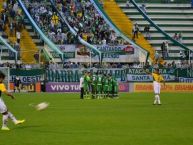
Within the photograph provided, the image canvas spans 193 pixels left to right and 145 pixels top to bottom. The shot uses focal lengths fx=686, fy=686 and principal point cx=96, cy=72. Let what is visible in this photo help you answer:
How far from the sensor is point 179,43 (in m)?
71.3

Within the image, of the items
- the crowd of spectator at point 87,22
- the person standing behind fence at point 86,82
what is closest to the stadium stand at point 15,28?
the crowd of spectator at point 87,22

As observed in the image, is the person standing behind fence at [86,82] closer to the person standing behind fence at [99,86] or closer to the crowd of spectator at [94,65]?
the person standing behind fence at [99,86]

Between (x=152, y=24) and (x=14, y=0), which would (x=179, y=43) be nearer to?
(x=152, y=24)

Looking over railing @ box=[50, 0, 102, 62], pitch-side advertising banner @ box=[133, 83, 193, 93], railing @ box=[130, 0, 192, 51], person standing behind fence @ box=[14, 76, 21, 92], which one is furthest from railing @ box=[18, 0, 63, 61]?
railing @ box=[130, 0, 192, 51]

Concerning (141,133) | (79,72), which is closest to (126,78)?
(79,72)

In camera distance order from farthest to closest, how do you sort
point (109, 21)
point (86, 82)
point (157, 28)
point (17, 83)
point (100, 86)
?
point (157, 28), point (109, 21), point (17, 83), point (100, 86), point (86, 82)

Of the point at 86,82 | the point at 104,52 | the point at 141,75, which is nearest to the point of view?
the point at 86,82

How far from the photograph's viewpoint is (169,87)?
62531 millimetres

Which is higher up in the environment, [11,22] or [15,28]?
[11,22]

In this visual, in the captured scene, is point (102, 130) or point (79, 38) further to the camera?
point (79, 38)

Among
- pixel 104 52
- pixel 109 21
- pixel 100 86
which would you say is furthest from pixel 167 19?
pixel 100 86

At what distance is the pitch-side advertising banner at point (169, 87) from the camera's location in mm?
62062

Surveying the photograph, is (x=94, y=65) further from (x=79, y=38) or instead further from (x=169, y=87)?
(x=169, y=87)

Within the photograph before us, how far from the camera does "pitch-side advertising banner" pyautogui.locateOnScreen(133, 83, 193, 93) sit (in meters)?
62.1
